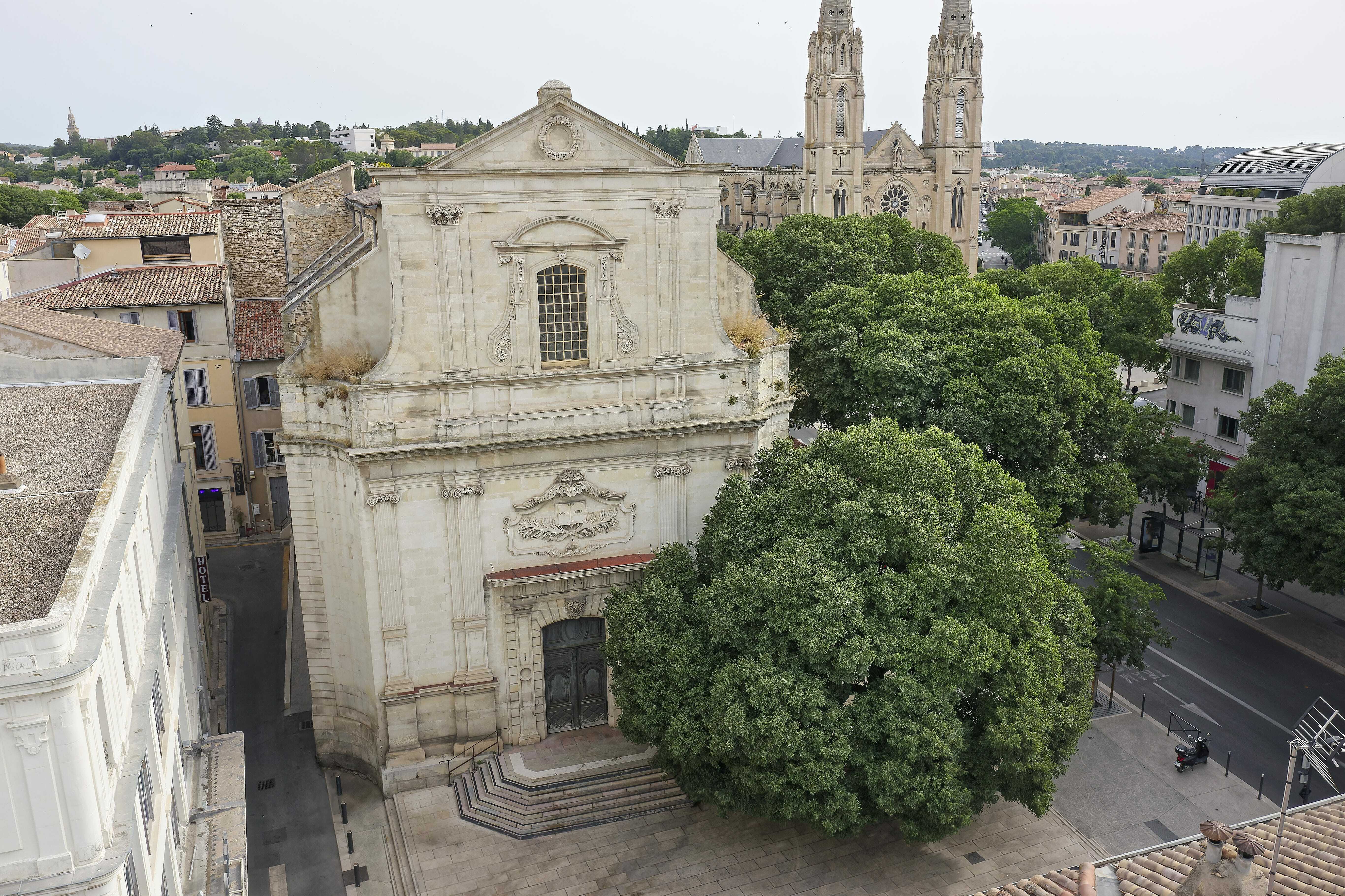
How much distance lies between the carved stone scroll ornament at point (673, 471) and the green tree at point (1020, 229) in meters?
136

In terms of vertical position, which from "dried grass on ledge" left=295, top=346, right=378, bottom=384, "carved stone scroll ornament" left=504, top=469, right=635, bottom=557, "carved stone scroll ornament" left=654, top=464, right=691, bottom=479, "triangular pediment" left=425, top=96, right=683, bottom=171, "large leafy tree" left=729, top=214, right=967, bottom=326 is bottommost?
"carved stone scroll ornament" left=504, top=469, right=635, bottom=557

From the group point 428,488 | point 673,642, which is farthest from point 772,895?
point 428,488

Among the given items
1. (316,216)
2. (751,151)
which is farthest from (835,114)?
(316,216)

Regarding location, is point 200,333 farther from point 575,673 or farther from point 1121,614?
point 1121,614

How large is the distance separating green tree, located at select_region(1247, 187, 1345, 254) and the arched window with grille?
1686 inches

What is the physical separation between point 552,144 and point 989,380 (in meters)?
19.2

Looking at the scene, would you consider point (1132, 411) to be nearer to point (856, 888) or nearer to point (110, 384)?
point (856, 888)

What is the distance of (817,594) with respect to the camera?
24.5 meters

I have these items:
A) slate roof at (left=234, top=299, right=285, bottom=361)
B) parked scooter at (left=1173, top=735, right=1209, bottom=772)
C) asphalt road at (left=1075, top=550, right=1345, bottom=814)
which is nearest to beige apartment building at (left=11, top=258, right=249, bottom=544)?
slate roof at (left=234, top=299, right=285, bottom=361)

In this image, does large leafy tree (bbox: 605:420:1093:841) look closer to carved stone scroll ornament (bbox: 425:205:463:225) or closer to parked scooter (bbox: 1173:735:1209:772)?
parked scooter (bbox: 1173:735:1209:772)

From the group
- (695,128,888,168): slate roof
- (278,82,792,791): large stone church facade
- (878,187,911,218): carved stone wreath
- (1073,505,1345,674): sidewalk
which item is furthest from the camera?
(695,128,888,168): slate roof

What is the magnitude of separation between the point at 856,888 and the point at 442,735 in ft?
41.1

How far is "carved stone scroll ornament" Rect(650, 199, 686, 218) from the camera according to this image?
1157 inches

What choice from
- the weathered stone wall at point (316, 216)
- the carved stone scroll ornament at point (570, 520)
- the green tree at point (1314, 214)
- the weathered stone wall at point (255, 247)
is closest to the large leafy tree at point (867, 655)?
the carved stone scroll ornament at point (570, 520)
